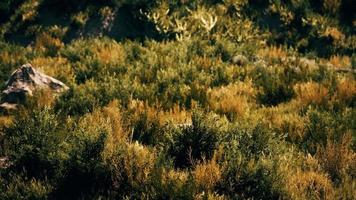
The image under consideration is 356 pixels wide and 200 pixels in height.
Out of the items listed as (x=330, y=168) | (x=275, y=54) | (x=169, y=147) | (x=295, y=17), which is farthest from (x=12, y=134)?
(x=295, y=17)

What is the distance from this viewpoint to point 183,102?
832cm

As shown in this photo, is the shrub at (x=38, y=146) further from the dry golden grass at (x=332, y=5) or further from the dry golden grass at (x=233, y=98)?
the dry golden grass at (x=332, y=5)

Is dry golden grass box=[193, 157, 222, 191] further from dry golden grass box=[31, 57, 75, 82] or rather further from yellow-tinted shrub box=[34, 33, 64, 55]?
yellow-tinted shrub box=[34, 33, 64, 55]

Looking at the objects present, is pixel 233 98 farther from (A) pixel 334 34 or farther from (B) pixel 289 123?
(A) pixel 334 34

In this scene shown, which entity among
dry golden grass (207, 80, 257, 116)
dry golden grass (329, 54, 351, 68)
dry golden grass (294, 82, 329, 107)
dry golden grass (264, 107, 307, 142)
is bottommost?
dry golden grass (329, 54, 351, 68)

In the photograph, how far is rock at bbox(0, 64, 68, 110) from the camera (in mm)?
8422

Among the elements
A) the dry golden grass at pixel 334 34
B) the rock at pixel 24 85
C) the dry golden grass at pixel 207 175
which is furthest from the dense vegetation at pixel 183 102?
the rock at pixel 24 85

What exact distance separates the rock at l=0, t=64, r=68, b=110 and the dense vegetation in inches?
13.2

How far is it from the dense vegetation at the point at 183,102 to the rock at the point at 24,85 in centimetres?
33

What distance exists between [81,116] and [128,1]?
7.42 metres

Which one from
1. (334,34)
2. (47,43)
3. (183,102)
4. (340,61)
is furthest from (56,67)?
(334,34)

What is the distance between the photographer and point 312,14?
14.0 meters

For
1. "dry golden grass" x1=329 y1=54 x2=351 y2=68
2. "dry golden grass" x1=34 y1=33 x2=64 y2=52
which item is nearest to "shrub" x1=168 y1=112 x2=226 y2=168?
"dry golden grass" x1=329 y1=54 x2=351 y2=68

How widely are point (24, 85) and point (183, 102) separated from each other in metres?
2.98
